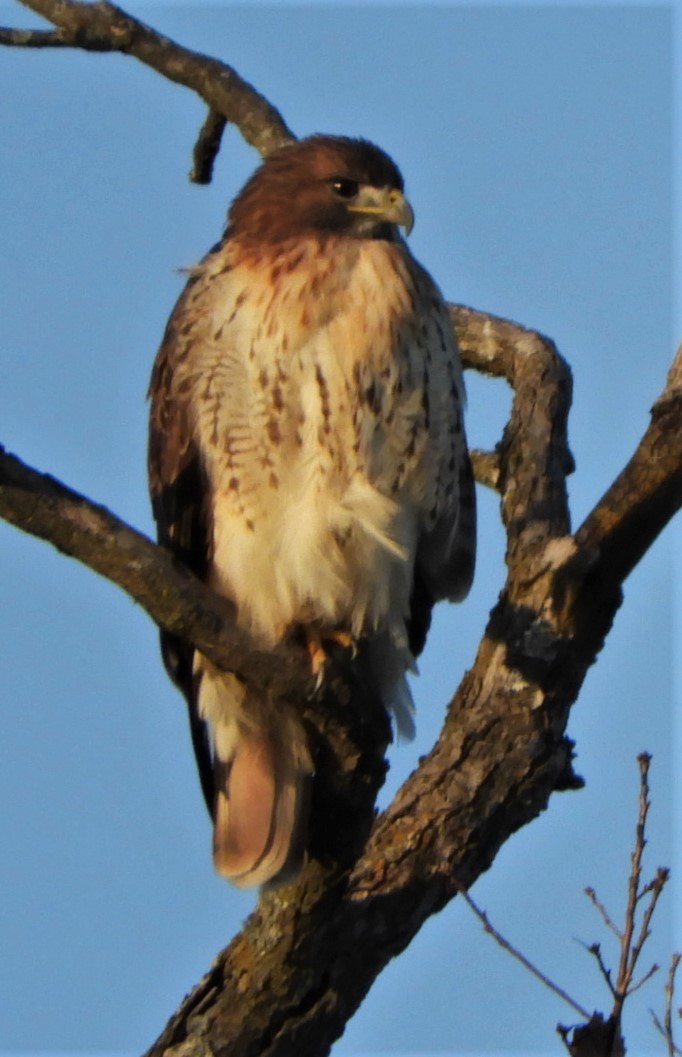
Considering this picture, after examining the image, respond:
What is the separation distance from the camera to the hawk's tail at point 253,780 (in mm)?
4816

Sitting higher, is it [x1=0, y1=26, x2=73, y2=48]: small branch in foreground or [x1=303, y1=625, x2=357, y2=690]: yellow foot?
[x1=0, y1=26, x2=73, y2=48]: small branch in foreground

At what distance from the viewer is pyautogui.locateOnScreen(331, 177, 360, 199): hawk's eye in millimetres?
5469

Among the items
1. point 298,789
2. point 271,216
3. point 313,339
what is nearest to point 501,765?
point 298,789

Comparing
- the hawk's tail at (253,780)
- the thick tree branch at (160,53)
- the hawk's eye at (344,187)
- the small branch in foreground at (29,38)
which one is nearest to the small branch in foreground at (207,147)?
the thick tree branch at (160,53)

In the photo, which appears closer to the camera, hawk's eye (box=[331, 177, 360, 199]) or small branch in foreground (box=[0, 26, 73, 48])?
hawk's eye (box=[331, 177, 360, 199])

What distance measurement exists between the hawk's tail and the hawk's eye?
5.18 ft

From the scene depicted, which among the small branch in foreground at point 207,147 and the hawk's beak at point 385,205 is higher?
the small branch in foreground at point 207,147

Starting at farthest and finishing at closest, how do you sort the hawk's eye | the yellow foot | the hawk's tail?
the hawk's eye < the yellow foot < the hawk's tail

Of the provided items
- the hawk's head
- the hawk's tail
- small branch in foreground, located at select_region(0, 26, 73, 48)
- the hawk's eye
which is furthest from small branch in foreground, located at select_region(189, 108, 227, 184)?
the hawk's tail

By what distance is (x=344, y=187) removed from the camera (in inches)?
216

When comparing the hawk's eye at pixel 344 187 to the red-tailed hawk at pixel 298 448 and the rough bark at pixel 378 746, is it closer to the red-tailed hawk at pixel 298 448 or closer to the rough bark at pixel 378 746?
the red-tailed hawk at pixel 298 448

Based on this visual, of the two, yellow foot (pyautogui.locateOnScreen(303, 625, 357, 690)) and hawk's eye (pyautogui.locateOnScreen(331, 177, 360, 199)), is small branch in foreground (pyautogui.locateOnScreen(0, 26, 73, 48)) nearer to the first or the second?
hawk's eye (pyautogui.locateOnScreen(331, 177, 360, 199))

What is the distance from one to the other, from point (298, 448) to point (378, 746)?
39.8 inches


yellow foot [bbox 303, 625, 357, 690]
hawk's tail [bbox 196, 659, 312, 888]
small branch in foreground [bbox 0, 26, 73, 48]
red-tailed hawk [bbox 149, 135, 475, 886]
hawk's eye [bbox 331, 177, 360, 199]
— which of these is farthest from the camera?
small branch in foreground [bbox 0, 26, 73, 48]
